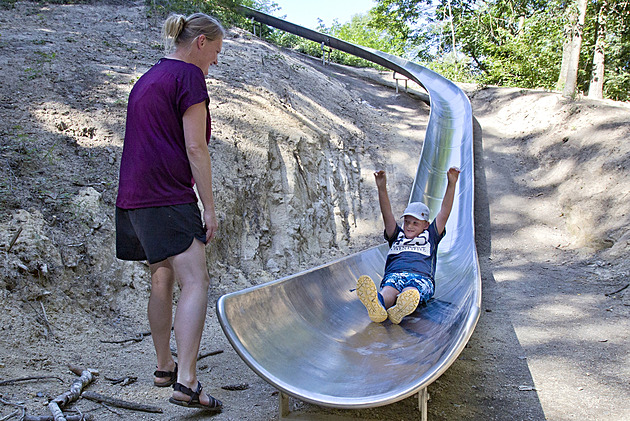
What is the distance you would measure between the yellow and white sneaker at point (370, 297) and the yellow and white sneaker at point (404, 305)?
0.06 m

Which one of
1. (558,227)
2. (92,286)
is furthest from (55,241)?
(558,227)

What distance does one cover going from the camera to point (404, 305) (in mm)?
3217

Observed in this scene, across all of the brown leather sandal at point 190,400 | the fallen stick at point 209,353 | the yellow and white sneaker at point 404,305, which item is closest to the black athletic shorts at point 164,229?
the brown leather sandal at point 190,400

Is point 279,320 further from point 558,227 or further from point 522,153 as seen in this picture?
point 522,153

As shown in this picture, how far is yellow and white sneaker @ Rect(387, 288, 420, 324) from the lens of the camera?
3.18 meters

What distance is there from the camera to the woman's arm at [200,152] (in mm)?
2410

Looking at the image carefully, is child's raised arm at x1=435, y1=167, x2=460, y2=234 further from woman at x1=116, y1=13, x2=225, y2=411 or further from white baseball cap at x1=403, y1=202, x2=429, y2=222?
woman at x1=116, y1=13, x2=225, y2=411

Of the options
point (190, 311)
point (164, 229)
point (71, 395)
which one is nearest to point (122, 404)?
point (71, 395)

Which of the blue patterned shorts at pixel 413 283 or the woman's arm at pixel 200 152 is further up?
the woman's arm at pixel 200 152

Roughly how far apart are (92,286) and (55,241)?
0.46m

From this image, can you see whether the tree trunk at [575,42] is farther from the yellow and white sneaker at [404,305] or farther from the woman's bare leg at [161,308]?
the woman's bare leg at [161,308]

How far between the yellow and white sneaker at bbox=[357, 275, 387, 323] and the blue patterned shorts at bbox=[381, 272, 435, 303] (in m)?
0.44

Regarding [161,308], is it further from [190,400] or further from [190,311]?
[190,400]

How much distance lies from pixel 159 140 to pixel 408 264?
7.51 feet
